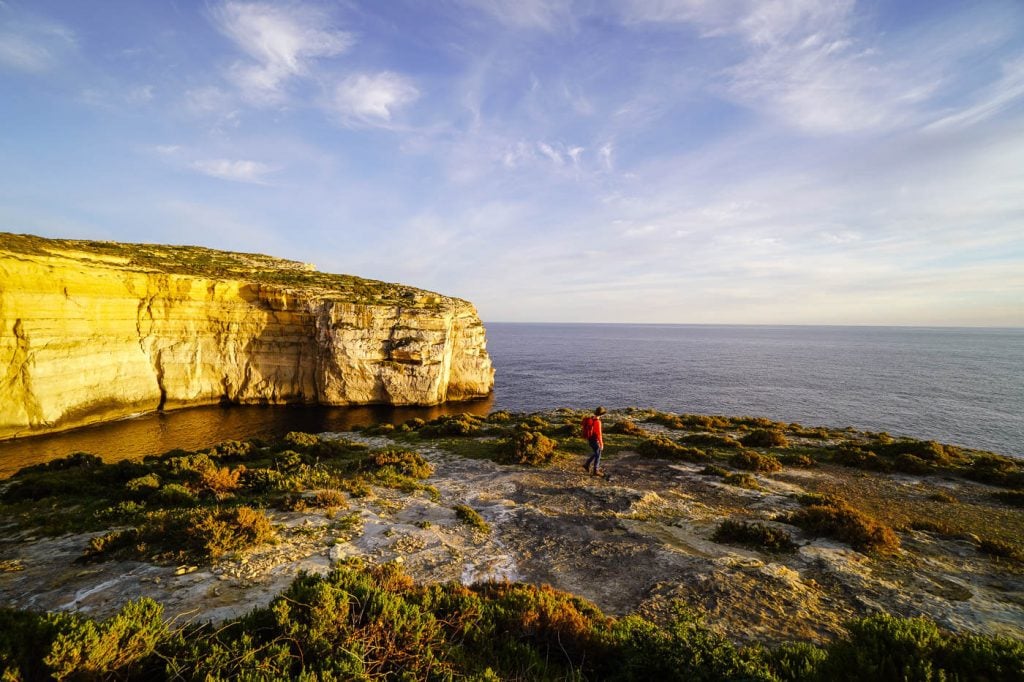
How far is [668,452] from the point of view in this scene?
698 inches

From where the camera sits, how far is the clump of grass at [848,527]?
878 centimetres

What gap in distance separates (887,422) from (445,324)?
4143cm

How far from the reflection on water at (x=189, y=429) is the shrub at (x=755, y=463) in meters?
24.2

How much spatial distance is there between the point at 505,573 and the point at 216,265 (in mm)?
46632

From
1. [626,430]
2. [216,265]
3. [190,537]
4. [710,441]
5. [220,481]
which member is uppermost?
[216,265]

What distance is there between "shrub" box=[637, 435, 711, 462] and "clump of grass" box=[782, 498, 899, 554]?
6.43m

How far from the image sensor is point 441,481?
1391cm

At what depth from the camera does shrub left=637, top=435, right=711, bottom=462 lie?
56.2 feet

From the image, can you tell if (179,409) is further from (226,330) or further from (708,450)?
(708,450)

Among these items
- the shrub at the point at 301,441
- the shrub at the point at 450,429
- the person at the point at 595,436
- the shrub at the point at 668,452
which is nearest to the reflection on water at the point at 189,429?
the shrub at the point at 301,441

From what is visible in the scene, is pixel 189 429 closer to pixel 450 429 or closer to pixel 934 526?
pixel 450 429

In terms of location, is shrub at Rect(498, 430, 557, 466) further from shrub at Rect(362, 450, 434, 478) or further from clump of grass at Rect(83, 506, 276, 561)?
clump of grass at Rect(83, 506, 276, 561)

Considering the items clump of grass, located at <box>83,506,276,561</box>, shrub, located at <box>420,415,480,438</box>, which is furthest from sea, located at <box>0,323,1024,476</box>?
clump of grass, located at <box>83,506,276,561</box>

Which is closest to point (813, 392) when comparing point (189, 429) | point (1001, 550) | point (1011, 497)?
point (1011, 497)
